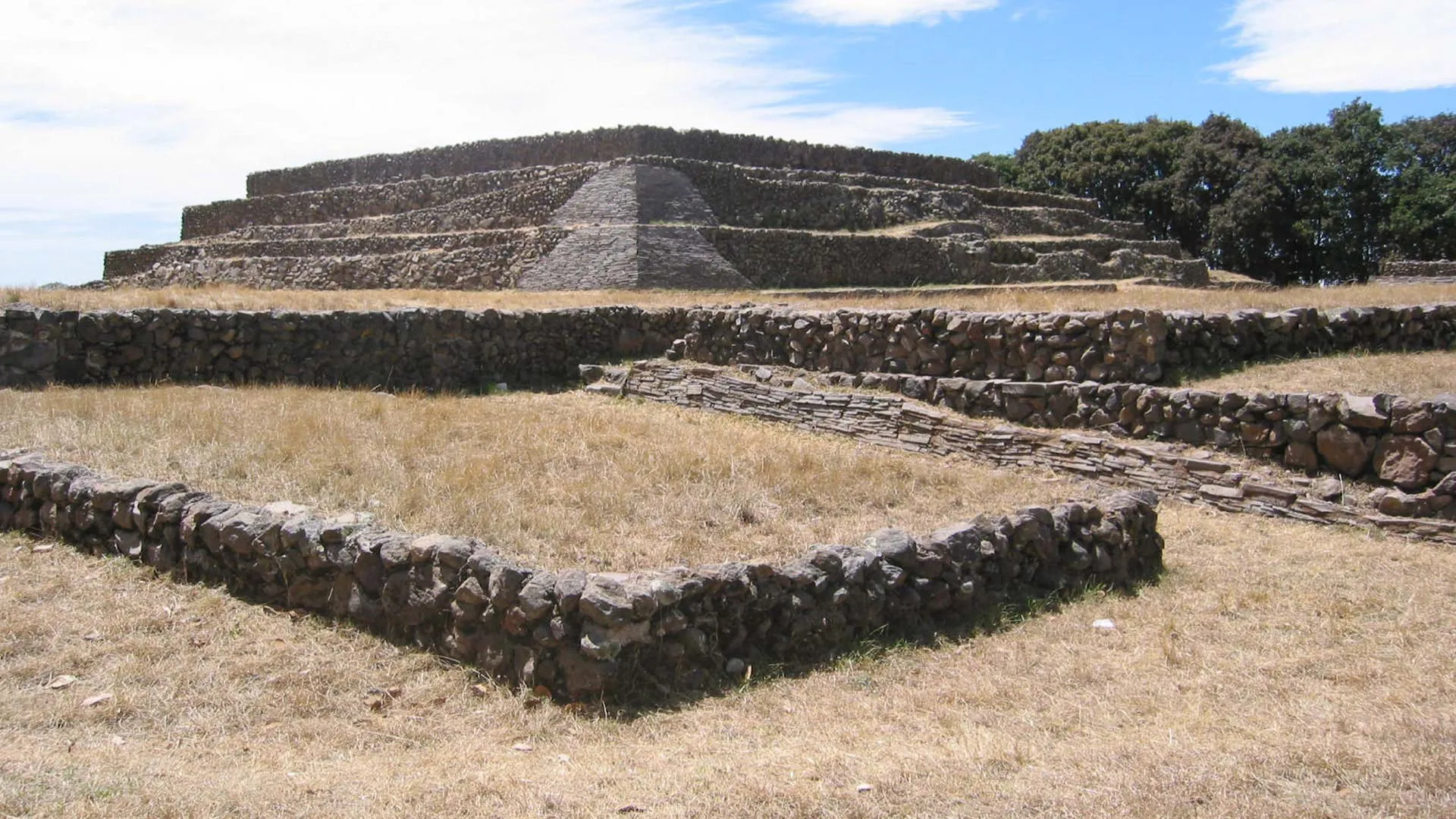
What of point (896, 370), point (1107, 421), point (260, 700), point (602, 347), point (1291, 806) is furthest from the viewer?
point (602, 347)

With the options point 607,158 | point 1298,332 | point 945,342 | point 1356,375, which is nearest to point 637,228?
point 607,158

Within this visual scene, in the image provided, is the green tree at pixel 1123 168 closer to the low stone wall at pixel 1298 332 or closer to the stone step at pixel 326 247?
the stone step at pixel 326 247

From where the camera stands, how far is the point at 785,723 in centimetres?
553

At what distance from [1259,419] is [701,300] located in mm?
11657

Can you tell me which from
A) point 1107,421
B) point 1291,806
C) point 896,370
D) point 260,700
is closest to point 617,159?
point 896,370

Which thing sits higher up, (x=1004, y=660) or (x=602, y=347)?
(x=602, y=347)

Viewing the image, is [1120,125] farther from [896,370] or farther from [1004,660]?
[1004,660]

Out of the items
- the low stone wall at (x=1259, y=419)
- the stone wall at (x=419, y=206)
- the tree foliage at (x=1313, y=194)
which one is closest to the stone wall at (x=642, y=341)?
the low stone wall at (x=1259, y=419)

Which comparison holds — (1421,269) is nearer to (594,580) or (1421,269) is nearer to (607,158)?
(607,158)

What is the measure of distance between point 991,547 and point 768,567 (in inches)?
77.9

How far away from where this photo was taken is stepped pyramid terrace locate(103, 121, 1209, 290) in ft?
88.2

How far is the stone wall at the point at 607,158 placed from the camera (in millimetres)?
30047

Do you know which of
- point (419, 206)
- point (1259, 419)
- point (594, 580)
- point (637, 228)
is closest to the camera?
point (594, 580)

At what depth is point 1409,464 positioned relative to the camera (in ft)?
31.1
